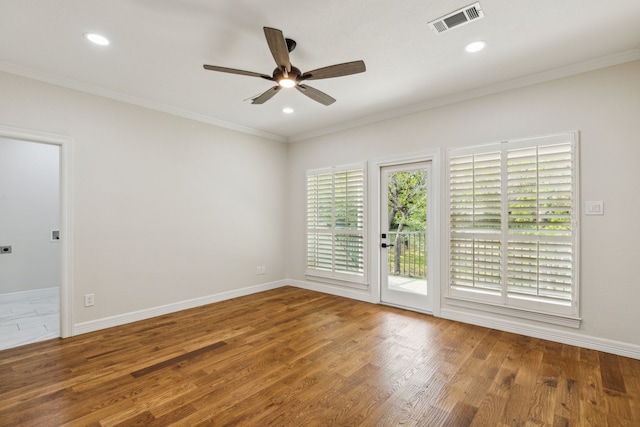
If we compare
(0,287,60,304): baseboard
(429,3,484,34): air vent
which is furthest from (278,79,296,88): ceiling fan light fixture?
(0,287,60,304): baseboard

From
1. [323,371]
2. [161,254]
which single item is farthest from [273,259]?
[323,371]

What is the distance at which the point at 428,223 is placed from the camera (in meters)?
4.07

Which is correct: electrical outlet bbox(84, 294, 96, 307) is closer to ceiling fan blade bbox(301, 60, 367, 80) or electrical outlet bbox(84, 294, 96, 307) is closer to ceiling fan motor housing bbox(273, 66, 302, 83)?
ceiling fan motor housing bbox(273, 66, 302, 83)

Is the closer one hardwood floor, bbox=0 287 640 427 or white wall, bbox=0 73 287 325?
hardwood floor, bbox=0 287 640 427

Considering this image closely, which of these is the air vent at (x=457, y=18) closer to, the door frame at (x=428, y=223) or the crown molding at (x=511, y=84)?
the crown molding at (x=511, y=84)

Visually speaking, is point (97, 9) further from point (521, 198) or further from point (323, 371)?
point (521, 198)

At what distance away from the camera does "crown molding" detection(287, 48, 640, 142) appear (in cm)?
287

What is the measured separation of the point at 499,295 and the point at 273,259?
357cm

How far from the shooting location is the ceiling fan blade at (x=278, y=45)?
6.61ft

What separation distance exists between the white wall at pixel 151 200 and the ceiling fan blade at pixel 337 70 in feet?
8.33

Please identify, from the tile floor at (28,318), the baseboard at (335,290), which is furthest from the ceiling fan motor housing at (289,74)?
the tile floor at (28,318)

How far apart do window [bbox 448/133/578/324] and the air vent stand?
1.59 m

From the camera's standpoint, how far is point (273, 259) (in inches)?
219

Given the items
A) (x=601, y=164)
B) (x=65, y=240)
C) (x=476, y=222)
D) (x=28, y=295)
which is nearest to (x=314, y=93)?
(x=476, y=222)
